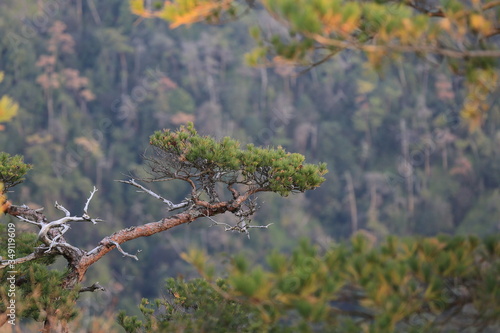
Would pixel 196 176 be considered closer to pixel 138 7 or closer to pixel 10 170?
pixel 10 170

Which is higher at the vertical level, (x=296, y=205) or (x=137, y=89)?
(x=137, y=89)

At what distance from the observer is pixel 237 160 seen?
11.6 ft

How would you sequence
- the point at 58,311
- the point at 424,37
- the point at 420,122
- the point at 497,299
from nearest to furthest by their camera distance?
the point at 497,299, the point at 424,37, the point at 58,311, the point at 420,122

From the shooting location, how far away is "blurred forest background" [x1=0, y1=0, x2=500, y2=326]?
22016 mm

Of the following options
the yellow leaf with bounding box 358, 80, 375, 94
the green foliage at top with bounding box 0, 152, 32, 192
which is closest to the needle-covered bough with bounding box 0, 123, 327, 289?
the green foliage at top with bounding box 0, 152, 32, 192

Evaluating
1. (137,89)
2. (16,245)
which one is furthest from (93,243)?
(16,245)

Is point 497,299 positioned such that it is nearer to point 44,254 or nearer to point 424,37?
point 424,37

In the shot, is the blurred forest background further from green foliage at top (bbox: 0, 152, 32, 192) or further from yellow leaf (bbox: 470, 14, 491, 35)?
yellow leaf (bbox: 470, 14, 491, 35)

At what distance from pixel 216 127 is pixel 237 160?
2095 cm

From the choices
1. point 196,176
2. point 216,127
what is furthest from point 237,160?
point 216,127

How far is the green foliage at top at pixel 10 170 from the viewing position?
372 cm

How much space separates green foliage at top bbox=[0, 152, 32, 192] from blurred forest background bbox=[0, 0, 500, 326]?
53.9 feet

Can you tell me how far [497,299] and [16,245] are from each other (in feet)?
9.60

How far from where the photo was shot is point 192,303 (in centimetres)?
348
